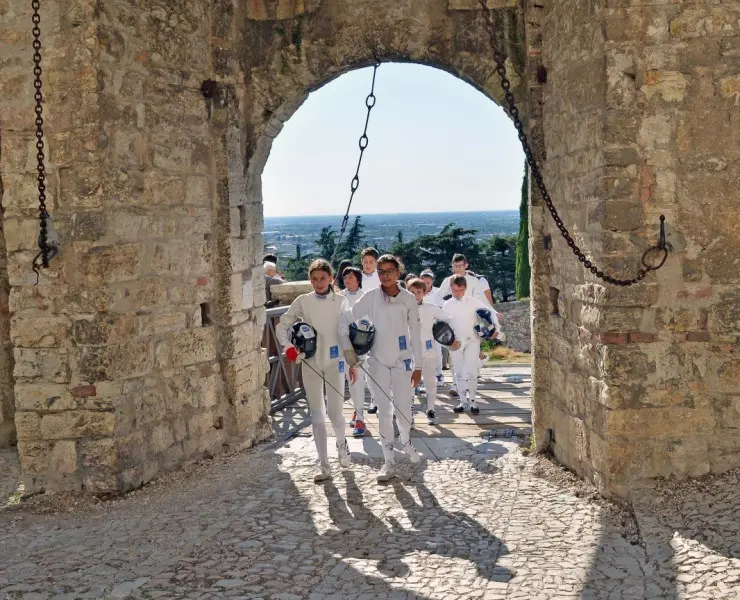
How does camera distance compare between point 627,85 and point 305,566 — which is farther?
point 627,85

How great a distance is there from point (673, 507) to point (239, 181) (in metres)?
4.02

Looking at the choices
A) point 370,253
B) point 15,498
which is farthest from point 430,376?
point 15,498

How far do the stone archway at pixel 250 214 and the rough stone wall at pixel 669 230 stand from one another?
1 centimetres

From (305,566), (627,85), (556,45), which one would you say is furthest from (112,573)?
(556,45)

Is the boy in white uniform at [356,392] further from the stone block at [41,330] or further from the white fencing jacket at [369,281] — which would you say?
the stone block at [41,330]

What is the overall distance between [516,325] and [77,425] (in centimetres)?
1365

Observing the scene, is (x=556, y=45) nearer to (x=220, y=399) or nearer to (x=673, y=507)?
(x=673, y=507)

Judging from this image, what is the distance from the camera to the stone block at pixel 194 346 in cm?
638

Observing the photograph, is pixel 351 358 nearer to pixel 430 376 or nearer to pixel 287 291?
pixel 430 376

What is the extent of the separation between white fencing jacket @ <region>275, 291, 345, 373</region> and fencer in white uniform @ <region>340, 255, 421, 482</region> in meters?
0.09

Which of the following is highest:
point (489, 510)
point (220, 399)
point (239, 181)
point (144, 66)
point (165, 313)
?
point (144, 66)

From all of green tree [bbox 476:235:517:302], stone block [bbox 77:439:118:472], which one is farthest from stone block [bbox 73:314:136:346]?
green tree [bbox 476:235:517:302]

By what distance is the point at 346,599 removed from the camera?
4199mm

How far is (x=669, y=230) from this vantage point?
5156 mm
